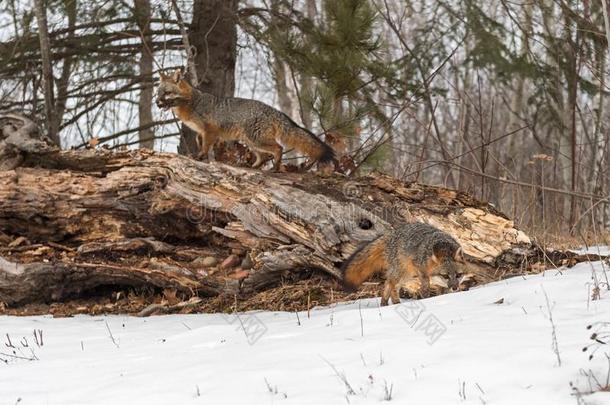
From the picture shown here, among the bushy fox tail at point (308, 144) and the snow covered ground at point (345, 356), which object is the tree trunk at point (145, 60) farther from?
the snow covered ground at point (345, 356)

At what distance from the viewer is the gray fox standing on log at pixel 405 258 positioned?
6281 millimetres

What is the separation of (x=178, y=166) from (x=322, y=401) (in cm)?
437

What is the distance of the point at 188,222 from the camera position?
7867 millimetres

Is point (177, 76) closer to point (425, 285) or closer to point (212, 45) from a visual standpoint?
point (212, 45)

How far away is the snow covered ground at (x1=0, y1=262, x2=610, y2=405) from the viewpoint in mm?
3889

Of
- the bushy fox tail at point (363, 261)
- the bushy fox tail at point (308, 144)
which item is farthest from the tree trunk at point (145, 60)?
the bushy fox tail at point (363, 261)

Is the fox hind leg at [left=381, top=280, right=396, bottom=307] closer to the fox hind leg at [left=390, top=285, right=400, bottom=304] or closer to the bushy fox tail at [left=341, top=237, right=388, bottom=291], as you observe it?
the fox hind leg at [left=390, top=285, right=400, bottom=304]

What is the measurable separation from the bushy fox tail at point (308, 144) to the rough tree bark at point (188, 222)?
17.4 inches

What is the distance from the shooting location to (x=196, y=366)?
4629mm

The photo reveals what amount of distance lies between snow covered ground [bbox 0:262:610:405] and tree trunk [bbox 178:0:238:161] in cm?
583

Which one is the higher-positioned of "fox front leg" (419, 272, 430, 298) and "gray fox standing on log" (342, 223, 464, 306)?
"gray fox standing on log" (342, 223, 464, 306)

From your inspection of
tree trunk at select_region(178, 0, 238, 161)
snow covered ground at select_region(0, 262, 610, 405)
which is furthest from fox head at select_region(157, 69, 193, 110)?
snow covered ground at select_region(0, 262, 610, 405)

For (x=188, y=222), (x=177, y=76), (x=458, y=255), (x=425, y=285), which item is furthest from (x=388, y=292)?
(x=177, y=76)

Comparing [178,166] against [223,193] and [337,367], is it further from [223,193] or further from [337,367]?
[337,367]
